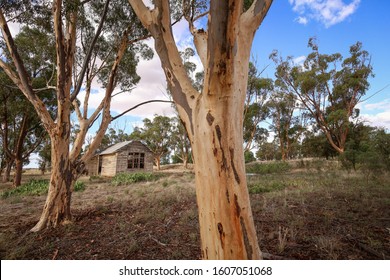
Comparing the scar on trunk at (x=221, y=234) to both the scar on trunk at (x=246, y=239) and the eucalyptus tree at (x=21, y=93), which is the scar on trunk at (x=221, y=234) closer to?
the scar on trunk at (x=246, y=239)

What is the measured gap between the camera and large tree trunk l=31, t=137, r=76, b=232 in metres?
4.61

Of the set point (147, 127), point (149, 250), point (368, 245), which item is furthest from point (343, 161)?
point (147, 127)

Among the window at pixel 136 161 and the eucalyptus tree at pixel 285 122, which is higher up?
the eucalyptus tree at pixel 285 122

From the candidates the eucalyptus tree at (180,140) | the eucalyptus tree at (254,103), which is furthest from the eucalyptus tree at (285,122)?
the eucalyptus tree at (180,140)

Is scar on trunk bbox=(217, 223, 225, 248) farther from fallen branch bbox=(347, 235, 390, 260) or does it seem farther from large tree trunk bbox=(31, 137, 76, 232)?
large tree trunk bbox=(31, 137, 76, 232)

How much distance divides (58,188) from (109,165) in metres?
17.3

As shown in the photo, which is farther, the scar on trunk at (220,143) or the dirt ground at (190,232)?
the dirt ground at (190,232)

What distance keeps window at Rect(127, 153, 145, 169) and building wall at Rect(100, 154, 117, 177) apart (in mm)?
1366

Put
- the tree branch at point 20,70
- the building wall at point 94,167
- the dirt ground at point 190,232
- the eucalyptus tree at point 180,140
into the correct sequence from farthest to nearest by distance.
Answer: the eucalyptus tree at point 180,140, the building wall at point 94,167, the tree branch at point 20,70, the dirt ground at point 190,232

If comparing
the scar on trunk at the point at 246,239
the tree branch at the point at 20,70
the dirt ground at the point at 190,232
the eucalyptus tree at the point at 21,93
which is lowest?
the dirt ground at the point at 190,232

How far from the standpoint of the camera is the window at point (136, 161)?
21.1 meters

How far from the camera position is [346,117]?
18375 millimetres

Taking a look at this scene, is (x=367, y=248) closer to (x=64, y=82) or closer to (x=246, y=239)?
(x=246, y=239)

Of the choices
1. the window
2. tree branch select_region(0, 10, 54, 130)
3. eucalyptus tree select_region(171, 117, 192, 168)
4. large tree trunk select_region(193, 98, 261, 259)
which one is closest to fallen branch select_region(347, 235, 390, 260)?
large tree trunk select_region(193, 98, 261, 259)
